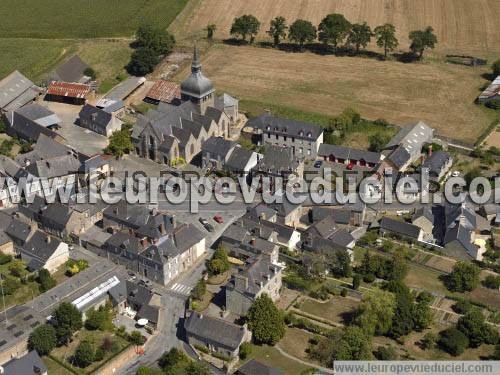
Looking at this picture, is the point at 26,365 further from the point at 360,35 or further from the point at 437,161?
the point at 360,35

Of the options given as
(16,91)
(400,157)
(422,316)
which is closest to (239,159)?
(400,157)

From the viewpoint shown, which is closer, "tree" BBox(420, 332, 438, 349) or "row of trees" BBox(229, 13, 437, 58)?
"tree" BBox(420, 332, 438, 349)

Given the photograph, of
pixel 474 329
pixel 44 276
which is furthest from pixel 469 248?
pixel 44 276

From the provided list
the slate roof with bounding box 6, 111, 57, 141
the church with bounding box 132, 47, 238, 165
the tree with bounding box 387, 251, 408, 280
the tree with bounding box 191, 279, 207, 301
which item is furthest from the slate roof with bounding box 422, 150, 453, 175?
the slate roof with bounding box 6, 111, 57, 141

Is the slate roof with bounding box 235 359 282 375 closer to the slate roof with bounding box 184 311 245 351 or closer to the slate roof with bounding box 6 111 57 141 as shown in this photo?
the slate roof with bounding box 184 311 245 351

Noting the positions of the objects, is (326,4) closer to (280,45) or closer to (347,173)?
(280,45)

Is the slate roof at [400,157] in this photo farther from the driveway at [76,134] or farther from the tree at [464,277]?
the driveway at [76,134]
